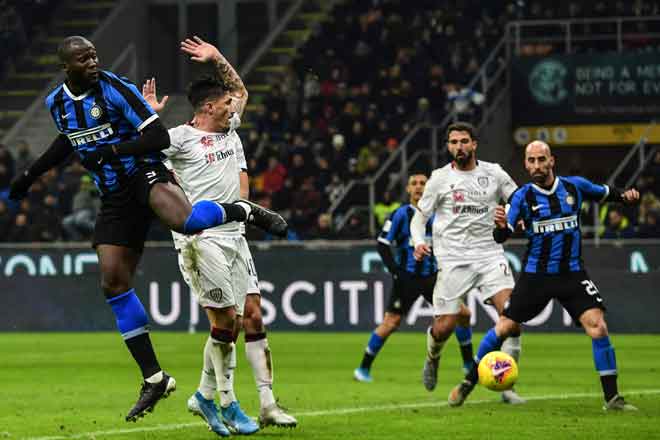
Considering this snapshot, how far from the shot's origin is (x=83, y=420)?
10539mm

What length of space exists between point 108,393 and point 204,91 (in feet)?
14.0

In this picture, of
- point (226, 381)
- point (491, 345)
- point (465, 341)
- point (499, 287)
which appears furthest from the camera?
point (465, 341)

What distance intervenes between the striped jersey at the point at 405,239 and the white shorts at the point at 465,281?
263 cm

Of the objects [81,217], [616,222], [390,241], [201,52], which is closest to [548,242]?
[201,52]

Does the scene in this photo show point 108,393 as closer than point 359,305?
Yes

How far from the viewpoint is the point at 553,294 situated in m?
11.3

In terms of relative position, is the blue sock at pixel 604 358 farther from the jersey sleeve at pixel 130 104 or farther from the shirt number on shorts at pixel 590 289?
the jersey sleeve at pixel 130 104

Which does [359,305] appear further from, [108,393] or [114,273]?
[114,273]

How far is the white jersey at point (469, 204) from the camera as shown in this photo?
12531mm

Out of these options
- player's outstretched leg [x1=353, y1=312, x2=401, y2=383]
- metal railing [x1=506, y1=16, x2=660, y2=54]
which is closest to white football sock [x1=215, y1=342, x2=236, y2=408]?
player's outstretched leg [x1=353, y1=312, x2=401, y2=383]

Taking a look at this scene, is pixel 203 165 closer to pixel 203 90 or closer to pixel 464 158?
pixel 203 90

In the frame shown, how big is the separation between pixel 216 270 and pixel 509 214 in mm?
2960

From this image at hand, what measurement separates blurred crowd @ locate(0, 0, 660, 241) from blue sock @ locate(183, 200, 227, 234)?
1438 cm

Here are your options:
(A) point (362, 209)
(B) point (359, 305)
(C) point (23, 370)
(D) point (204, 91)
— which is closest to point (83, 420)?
(D) point (204, 91)
